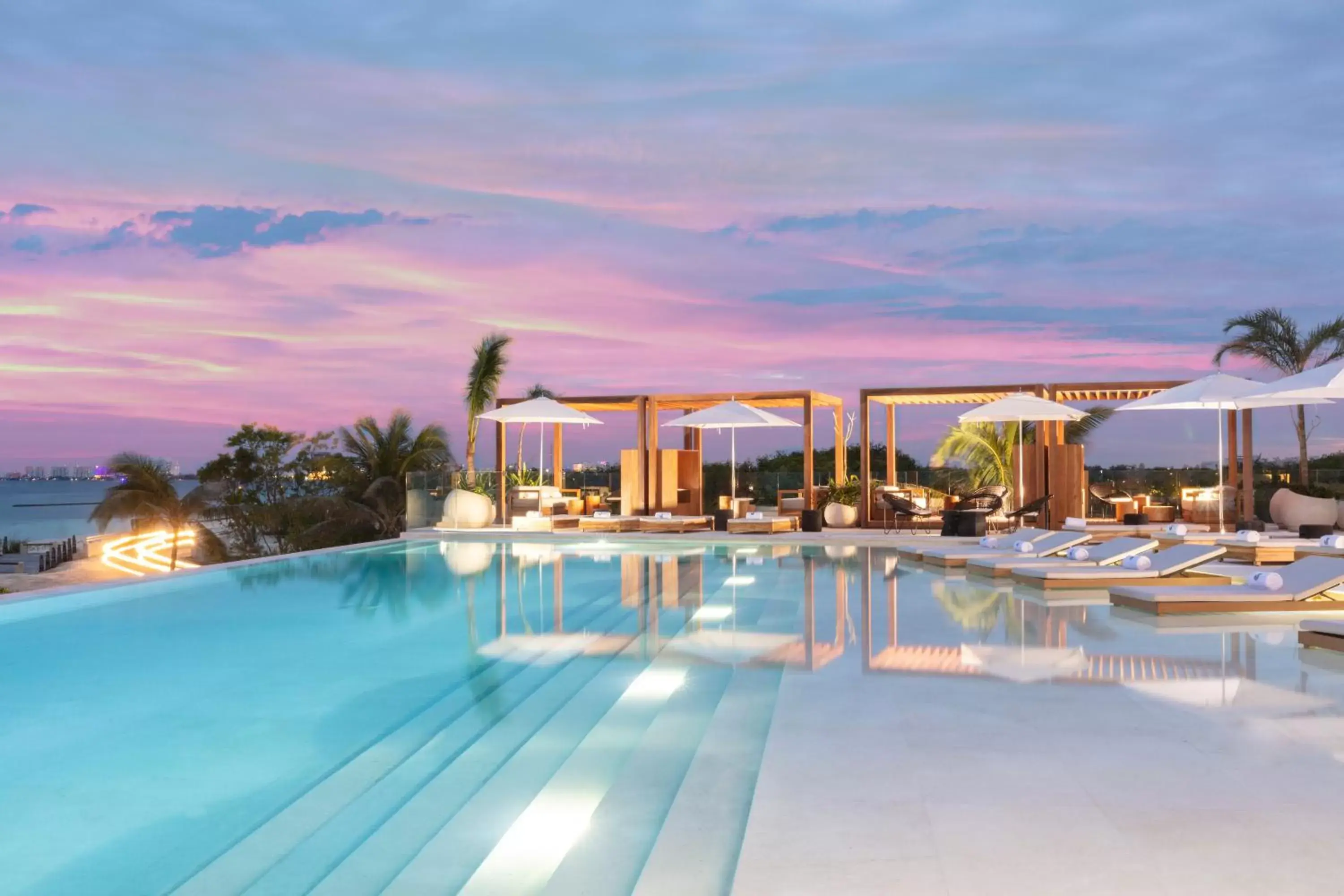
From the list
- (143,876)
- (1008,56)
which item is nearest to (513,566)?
(143,876)

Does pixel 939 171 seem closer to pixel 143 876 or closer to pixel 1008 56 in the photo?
pixel 1008 56

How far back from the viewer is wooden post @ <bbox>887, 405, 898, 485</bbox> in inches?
750

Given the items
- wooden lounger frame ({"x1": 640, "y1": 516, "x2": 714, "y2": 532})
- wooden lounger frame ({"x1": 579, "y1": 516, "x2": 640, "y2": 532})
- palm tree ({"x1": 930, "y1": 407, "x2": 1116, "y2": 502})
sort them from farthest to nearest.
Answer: palm tree ({"x1": 930, "y1": 407, "x2": 1116, "y2": 502}) → wooden lounger frame ({"x1": 579, "y1": 516, "x2": 640, "y2": 532}) → wooden lounger frame ({"x1": 640, "y1": 516, "x2": 714, "y2": 532})

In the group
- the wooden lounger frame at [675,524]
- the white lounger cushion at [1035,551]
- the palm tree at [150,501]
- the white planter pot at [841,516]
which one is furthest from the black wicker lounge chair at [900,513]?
the palm tree at [150,501]

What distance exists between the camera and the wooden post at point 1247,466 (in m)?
16.4

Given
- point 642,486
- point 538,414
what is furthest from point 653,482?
point 538,414

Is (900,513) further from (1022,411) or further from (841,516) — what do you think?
(1022,411)

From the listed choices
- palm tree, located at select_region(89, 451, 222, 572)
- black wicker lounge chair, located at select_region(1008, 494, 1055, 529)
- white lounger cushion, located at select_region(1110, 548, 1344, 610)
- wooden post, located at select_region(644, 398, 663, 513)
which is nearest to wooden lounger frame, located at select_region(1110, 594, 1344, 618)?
white lounger cushion, located at select_region(1110, 548, 1344, 610)

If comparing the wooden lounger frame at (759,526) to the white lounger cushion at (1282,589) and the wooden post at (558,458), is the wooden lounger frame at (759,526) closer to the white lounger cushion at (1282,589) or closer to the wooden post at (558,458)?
the wooden post at (558,458)

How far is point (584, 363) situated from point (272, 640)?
1833 cm

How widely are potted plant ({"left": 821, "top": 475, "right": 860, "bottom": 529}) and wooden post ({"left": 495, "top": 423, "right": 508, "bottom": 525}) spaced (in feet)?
19.5

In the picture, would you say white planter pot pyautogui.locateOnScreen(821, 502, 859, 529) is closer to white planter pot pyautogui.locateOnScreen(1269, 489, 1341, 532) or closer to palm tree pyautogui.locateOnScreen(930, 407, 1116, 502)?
palm tree pyautogui.locateOnScreen(930, 407, 1116, 502)

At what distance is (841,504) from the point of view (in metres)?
17.7

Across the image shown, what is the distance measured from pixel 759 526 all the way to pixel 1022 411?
4429 millimetres
